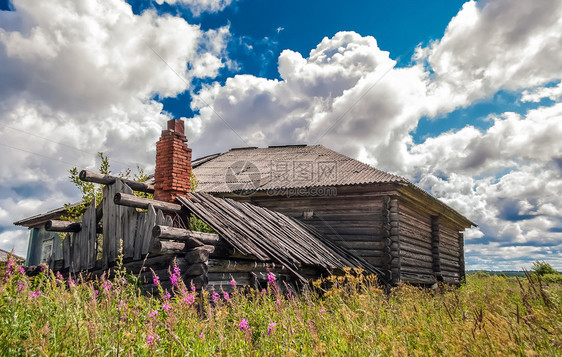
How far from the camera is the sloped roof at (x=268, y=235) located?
327 inches

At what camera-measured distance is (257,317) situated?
16.6 ft

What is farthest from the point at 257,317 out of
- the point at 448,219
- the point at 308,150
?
the point at 448,219

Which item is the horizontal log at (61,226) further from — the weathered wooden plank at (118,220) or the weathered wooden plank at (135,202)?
the weathered wooden plank at (135,202)

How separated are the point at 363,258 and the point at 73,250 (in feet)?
27.5

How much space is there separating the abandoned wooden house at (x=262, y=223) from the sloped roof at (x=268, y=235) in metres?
0.04

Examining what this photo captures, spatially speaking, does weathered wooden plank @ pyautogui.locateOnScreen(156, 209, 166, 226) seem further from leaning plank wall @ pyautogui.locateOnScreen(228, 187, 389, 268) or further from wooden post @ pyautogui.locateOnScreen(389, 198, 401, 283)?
wooden post @ pyautogui.locateOnScreen(389, 198, 401, 283)

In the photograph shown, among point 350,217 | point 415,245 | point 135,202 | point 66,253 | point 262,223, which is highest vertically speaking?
point 350,217

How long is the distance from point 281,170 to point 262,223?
5.94 meters

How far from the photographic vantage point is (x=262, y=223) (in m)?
10.6

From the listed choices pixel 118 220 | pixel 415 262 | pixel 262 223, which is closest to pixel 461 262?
pixel 415 262

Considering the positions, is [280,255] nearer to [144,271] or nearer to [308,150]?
[144,271]

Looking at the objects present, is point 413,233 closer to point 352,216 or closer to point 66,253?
point 352,216

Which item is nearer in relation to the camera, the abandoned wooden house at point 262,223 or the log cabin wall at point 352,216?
the abandoned wooden house at point 262,223

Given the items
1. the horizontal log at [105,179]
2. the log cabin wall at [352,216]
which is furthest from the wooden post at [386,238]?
the horizontal log at [105,179]
